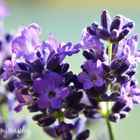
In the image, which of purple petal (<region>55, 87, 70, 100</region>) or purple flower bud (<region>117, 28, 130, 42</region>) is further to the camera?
purple flower bud (<region>117, 28, 130, 42</region>)

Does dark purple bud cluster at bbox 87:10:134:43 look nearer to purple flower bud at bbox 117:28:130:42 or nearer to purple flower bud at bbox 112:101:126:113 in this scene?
purple flower bud at bbox 117:28:130:42

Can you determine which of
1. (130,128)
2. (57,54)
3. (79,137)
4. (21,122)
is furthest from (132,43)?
(130,128)

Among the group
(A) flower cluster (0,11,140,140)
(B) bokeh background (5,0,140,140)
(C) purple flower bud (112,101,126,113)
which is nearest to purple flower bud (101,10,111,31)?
(A) flower cluster (0,11,140,140)

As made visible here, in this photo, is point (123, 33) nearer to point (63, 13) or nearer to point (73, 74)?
point (73, 74)

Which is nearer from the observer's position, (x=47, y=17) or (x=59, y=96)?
(x=59, y=96)

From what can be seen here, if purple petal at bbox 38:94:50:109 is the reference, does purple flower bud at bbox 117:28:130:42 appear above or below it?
above

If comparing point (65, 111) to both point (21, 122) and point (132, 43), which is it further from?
point (21, 122)


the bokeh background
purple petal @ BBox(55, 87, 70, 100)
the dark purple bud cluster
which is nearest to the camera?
purple petal @ BBox(55, 87, 70, 100)

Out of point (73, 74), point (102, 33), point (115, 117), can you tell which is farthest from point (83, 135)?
point (102, 33)
